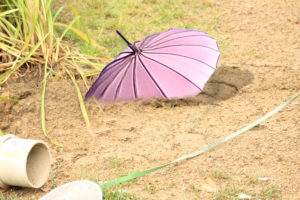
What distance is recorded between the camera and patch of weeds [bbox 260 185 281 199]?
89.5 inches

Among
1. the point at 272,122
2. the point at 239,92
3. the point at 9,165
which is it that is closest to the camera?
the point at 9,165

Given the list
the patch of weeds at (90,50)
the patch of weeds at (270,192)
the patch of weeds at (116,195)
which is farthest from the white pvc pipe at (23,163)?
the patch of weeds at (90,50)

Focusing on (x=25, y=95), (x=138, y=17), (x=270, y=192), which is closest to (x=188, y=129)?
(x=270, y=192)

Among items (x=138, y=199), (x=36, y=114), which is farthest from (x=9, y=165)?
(x=36, y=114)

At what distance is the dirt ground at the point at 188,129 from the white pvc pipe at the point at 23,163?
0.30ft

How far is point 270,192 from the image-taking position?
2283mm

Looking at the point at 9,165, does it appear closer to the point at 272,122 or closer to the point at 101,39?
the point at 272,122

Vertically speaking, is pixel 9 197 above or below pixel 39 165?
below

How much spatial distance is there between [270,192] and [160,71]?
1.25m

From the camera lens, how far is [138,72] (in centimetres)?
322

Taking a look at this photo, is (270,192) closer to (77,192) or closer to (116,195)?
(116,195)

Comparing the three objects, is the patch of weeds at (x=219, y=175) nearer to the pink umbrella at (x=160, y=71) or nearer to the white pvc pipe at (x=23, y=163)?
the pink umbrella at (x=160, y=71)

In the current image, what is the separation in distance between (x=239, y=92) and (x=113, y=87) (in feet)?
3.16

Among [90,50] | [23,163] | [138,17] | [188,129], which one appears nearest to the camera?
[23,163]
